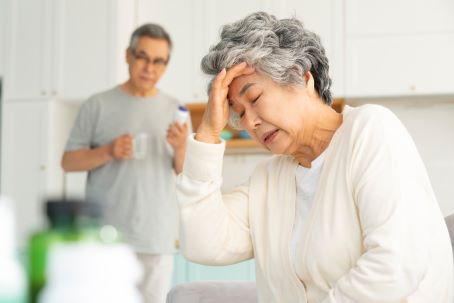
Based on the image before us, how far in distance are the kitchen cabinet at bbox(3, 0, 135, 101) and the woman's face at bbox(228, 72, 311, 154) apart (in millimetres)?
2565

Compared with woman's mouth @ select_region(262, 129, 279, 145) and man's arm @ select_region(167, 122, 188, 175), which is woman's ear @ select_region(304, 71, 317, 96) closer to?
woman's mouth @ select_region(262, 129, 279, 145)

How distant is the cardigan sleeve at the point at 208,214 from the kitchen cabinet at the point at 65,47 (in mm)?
2536

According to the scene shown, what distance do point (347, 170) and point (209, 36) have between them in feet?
9.42

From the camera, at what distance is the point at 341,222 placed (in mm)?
1106

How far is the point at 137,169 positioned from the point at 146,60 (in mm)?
431

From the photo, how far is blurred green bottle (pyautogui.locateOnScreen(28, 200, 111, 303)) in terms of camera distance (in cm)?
45

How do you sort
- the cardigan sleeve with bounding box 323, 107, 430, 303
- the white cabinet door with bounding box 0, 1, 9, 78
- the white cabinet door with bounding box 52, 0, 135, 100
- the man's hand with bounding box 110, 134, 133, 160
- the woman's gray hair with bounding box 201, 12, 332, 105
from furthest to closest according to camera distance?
the white cabinet door with bounding box 0, 1, 9, 78 → the white cabinet door with bounding box 52, 0, 135, 100 → the man's hand with bounding box 110, 134, 133, 160 → the woman's gray hair with bounding box 201, 12, 332, 105 → the cardigan sleeve with bounding box 323, 107, 430, 303

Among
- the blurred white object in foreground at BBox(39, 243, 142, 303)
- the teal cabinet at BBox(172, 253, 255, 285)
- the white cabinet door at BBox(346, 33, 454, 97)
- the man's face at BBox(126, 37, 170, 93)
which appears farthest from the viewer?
the white cabinet door at BBox(346, 33, 454, 97)

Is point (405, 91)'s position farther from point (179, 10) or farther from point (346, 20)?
point (179, 10)

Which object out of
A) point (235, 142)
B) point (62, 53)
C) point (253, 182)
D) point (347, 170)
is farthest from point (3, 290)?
point (62, 53)

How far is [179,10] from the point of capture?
12.8ft

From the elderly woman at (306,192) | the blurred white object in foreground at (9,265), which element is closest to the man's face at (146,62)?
the elderly woman at (306,192)

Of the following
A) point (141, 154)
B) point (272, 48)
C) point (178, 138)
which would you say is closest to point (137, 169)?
point (141, 154)

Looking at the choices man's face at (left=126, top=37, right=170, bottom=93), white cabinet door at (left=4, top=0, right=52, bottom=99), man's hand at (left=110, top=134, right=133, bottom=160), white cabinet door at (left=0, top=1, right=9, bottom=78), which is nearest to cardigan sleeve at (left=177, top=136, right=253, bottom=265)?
man's hand at (left=110, top=134, right=133, bottom=160)
